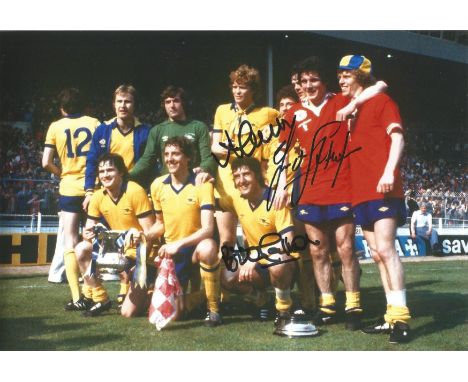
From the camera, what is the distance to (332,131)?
442 cm

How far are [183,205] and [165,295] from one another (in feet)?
2.21

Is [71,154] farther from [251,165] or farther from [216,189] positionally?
[251,165]

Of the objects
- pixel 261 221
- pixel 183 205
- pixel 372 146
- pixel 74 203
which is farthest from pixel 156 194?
pixel 372 146

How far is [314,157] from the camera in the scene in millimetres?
4496

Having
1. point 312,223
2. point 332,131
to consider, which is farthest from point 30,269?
point 332,131

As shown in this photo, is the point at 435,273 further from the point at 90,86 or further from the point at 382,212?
the point at 90,86

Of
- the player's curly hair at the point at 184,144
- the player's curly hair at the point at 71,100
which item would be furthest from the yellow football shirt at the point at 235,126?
the player's curly hair at the point at 71,100

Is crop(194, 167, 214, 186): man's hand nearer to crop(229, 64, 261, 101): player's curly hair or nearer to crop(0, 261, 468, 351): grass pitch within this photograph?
crop(229, 64, 261, 101): player's curly hair

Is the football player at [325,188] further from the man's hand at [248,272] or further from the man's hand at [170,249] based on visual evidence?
the man's hand at [170,249]

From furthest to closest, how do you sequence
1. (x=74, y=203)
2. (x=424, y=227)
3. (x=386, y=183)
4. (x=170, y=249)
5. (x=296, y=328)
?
(x=424, y=227) < (x=74, y=203) < (x=170, y=249) < (x=296, y=328) < (x=386, y=183)

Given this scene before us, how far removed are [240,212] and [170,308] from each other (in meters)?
0.86

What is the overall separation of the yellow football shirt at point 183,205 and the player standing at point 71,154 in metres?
0.72

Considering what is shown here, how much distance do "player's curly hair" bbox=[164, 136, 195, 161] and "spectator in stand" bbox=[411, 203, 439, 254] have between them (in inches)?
87.2

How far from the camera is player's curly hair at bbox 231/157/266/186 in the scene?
4.58 m
